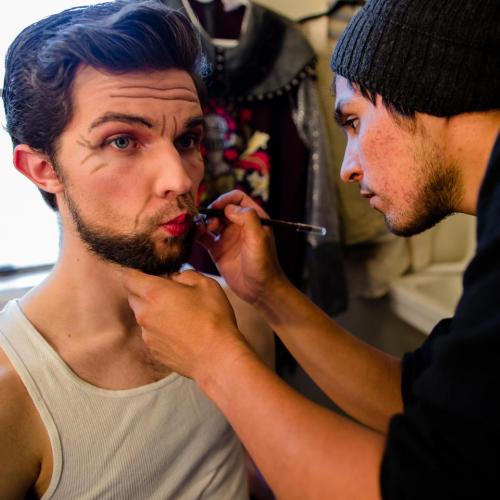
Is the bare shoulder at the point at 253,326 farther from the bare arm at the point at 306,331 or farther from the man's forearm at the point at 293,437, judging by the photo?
the man's forearm at the point at 293,437

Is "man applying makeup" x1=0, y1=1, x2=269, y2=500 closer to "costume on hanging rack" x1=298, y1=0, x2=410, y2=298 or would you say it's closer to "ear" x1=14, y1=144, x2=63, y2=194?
"ear" x1=14, y1=144, x2=63, y2=194

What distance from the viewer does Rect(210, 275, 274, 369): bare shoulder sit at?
3.40ft

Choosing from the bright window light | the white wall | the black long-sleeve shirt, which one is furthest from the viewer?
the white wall

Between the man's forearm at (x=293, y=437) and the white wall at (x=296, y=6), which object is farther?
the white wall at (x=296, y=6)

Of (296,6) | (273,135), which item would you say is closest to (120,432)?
(273,135)

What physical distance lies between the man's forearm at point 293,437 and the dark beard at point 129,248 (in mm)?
254

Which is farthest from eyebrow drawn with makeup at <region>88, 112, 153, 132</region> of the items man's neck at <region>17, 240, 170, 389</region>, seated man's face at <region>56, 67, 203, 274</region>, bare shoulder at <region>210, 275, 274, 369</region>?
bare shoulder at <region>210, 275, 274, 369</region>

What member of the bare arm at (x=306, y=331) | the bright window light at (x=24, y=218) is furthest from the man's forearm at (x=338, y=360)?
the bright window light at (x=24, y=218)

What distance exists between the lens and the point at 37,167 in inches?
30.8

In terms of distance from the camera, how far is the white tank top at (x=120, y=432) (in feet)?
2.33

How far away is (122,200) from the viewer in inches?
29.3

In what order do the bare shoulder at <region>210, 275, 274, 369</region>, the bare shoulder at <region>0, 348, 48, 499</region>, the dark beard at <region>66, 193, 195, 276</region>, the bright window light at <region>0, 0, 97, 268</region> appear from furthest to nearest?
the bright window light at <region>0, 0, 97, 268</region>, the bare shoulder at <region>210, 275, 274, 369</region>, the dark beard at <region>66, 193, 195, 276</region>, the bare shoulder at <region>0, 348, 48, 499</region>

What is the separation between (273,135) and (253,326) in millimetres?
706

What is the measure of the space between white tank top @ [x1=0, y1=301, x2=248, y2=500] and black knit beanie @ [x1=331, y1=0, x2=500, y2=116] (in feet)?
2.18
